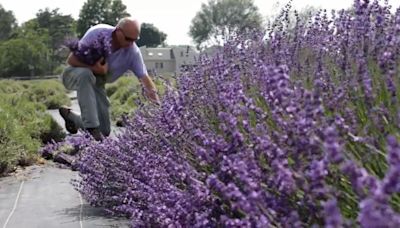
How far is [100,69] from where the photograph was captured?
223 inches

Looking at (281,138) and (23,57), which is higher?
(281,138)

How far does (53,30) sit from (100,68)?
7102 cm

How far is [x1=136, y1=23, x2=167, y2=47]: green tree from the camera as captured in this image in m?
78.8

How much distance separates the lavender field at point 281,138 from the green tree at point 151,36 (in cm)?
7563

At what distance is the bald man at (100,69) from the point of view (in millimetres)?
5535

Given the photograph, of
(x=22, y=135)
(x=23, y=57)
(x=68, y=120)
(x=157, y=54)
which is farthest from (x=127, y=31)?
(x=157, y=54)

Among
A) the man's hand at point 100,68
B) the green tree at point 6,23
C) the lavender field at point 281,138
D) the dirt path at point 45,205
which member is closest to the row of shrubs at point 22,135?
the dirt path at point 45,205

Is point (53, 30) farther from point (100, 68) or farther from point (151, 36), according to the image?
point (100, 68)

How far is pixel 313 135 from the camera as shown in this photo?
1.37 metres

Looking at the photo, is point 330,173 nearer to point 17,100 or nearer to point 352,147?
point 352,147

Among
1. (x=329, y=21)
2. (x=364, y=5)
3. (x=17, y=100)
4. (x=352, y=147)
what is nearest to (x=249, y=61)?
(x=329, y=21)

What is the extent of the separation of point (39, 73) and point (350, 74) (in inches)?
1941

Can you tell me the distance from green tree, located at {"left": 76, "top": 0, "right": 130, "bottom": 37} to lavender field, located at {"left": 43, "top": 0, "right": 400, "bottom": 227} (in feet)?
241

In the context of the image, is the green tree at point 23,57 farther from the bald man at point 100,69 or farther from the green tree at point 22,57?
the bald man at point 100,69
